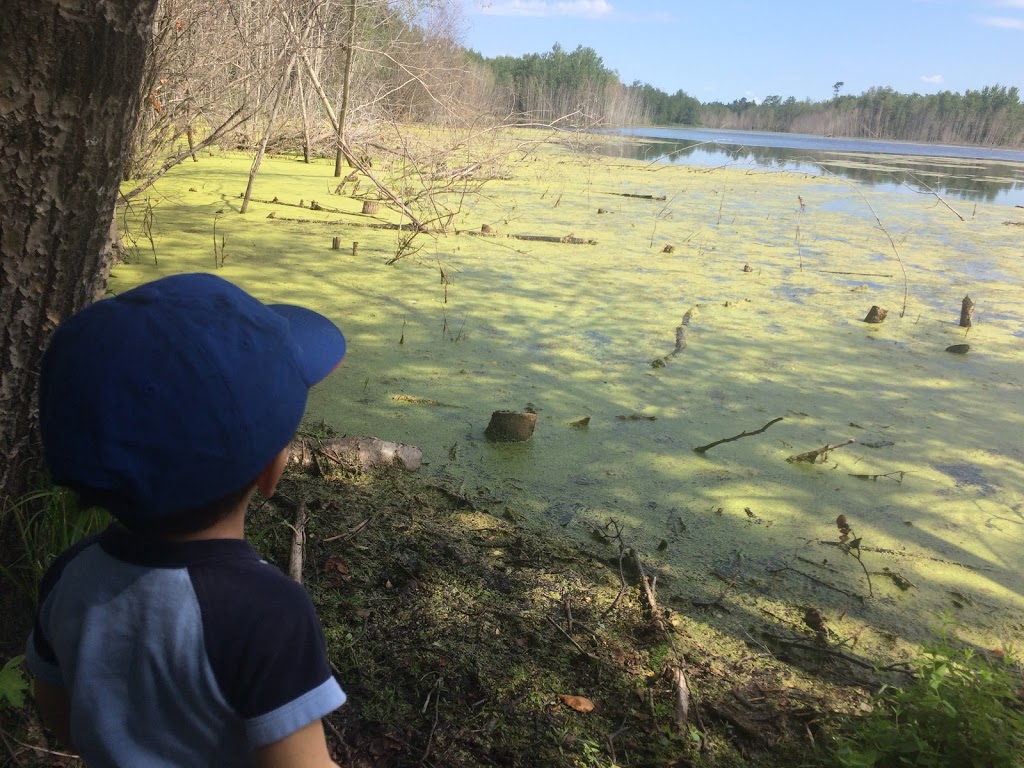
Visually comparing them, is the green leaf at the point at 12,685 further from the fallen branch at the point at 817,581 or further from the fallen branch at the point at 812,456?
the fallen branch at the point at 812,456

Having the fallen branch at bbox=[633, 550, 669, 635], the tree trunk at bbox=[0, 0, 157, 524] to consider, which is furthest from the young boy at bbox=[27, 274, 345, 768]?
the fallen branch at bbox=[633, 550, 669, 635]

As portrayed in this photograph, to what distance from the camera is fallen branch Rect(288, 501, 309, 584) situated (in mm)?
1660

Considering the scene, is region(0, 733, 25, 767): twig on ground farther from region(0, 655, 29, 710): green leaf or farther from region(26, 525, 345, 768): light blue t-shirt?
region(26, 525, 345, 768): light blue t-shirt

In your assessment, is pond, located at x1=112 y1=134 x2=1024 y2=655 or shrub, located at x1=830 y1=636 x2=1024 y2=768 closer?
shrub, located at x1=830 y1=636 x2=1024 y2=768

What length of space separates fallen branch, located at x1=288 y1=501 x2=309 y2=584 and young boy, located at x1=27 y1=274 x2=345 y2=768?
960 millimetres

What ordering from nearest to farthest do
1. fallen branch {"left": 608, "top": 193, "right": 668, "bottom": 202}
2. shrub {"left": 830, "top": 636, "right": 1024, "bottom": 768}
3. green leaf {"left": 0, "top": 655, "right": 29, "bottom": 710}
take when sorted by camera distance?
1. green leaf {"left": 0, "top": 655, "right": 29, "bottom": 710}
2. shrub {"left": 830, "top": 636, "right": 1024, "bottom": 768}
3. fallen branch {"left": 608, "top": 193, "right": 668, "bottom": 202}

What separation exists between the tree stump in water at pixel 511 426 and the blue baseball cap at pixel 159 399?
6.44 ft

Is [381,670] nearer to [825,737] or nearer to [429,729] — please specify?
[429,729]

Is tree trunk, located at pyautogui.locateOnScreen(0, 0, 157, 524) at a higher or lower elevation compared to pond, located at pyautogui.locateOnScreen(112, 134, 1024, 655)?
higher

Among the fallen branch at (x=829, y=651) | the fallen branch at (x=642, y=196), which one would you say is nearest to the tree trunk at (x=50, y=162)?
the fallen branch at (x=829, y=651)

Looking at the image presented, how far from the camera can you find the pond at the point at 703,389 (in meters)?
2.15

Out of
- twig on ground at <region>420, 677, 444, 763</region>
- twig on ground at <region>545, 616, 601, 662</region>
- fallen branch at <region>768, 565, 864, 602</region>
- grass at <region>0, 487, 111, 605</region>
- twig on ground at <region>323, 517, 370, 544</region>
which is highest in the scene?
grass at <region>0, 487, 111, 605</region>

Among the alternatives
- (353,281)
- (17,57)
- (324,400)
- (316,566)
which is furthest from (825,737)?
(353,281)

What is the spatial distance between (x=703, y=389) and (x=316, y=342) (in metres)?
2.71
